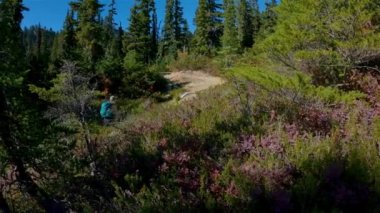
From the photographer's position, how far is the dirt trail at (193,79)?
32531mm

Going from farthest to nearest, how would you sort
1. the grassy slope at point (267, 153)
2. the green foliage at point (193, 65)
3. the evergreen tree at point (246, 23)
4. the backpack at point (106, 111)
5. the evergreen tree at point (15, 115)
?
1. the evergreen tree at point (246, 23)
2. the green foliage at point (193, 65)
3. the backpack at point (106, 111)
4. the evergreen tree at point (15, 115)
5. the grassy slope at point (267, 153)

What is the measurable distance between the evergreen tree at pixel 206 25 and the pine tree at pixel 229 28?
247 cm

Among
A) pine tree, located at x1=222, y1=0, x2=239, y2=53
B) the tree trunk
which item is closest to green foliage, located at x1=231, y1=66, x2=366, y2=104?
the tree trunk

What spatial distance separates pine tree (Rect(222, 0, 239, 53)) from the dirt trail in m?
7.78

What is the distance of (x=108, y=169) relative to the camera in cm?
672

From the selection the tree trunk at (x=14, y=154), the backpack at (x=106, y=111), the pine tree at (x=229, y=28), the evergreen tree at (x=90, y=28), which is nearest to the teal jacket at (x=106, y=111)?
the backpack at (x=106, y=111)

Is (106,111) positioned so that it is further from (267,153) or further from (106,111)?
(267,153)

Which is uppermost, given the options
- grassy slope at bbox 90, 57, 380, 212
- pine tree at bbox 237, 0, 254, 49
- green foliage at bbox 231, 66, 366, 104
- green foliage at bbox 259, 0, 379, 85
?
pine tree at bbox 237, 0, 254, 49

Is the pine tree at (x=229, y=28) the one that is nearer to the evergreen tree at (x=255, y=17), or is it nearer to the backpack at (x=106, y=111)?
the evergreen tree at (x=255, y=17)

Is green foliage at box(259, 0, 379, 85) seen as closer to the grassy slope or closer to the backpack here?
the grassy slope

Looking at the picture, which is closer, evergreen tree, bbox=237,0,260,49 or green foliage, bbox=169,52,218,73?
green foliage, bbox=169,52,218,73

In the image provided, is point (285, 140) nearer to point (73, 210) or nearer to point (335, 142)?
point (335, 142)

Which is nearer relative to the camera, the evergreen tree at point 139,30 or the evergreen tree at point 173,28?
the evergreen tree at point 139,30

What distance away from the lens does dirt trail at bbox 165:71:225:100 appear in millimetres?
32531
